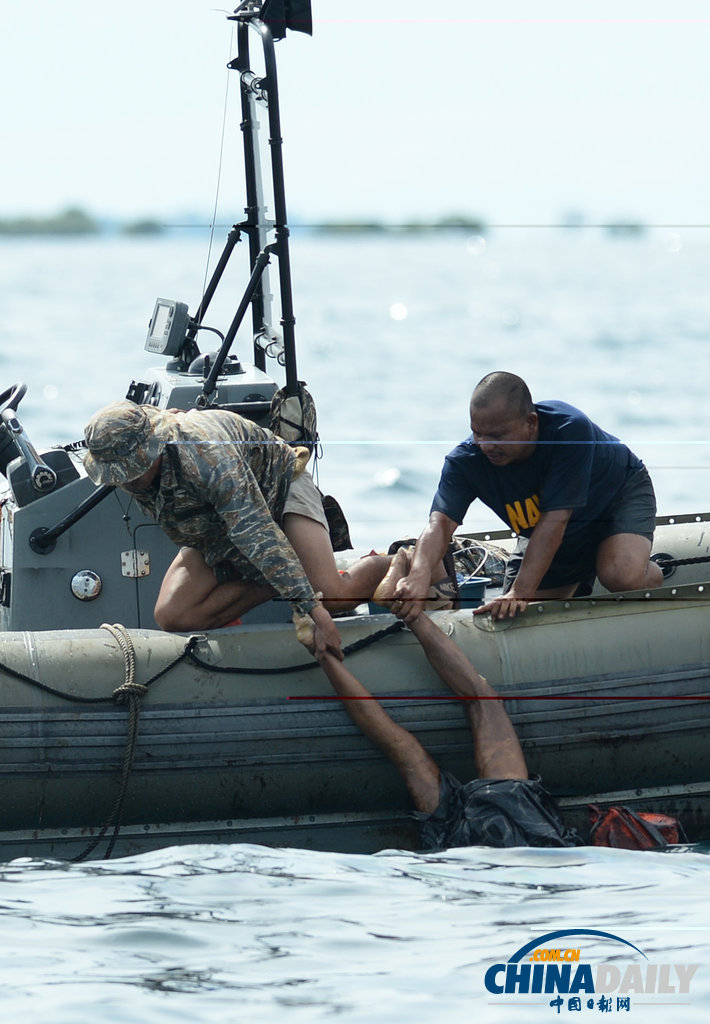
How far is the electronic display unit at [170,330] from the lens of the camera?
4.90 metres

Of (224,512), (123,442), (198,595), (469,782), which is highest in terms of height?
(123,442)

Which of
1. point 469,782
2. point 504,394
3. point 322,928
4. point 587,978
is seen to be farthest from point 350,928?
point 504,394

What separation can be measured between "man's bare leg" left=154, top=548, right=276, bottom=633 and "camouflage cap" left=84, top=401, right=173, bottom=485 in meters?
0.45

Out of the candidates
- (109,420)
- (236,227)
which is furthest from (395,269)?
(109,420)

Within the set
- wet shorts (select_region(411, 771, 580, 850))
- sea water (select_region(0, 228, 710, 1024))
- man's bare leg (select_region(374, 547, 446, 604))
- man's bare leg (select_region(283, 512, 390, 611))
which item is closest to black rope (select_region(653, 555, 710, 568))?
sea water (select_region(0, 228, 710, 1024))

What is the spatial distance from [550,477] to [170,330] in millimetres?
1564

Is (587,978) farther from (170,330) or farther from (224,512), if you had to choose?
(170,330)

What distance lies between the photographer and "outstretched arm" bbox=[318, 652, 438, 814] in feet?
13.4

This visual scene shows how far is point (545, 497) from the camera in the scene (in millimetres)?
4164

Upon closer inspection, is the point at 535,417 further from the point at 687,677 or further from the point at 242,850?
the point at 242,850

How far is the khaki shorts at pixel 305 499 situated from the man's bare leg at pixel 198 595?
259 millimetres

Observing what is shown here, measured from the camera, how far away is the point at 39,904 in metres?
3.50

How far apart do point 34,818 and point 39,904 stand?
0.58 metres

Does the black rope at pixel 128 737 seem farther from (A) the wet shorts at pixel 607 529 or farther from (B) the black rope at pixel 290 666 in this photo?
(A) the wet shorts at pixel 607 529
